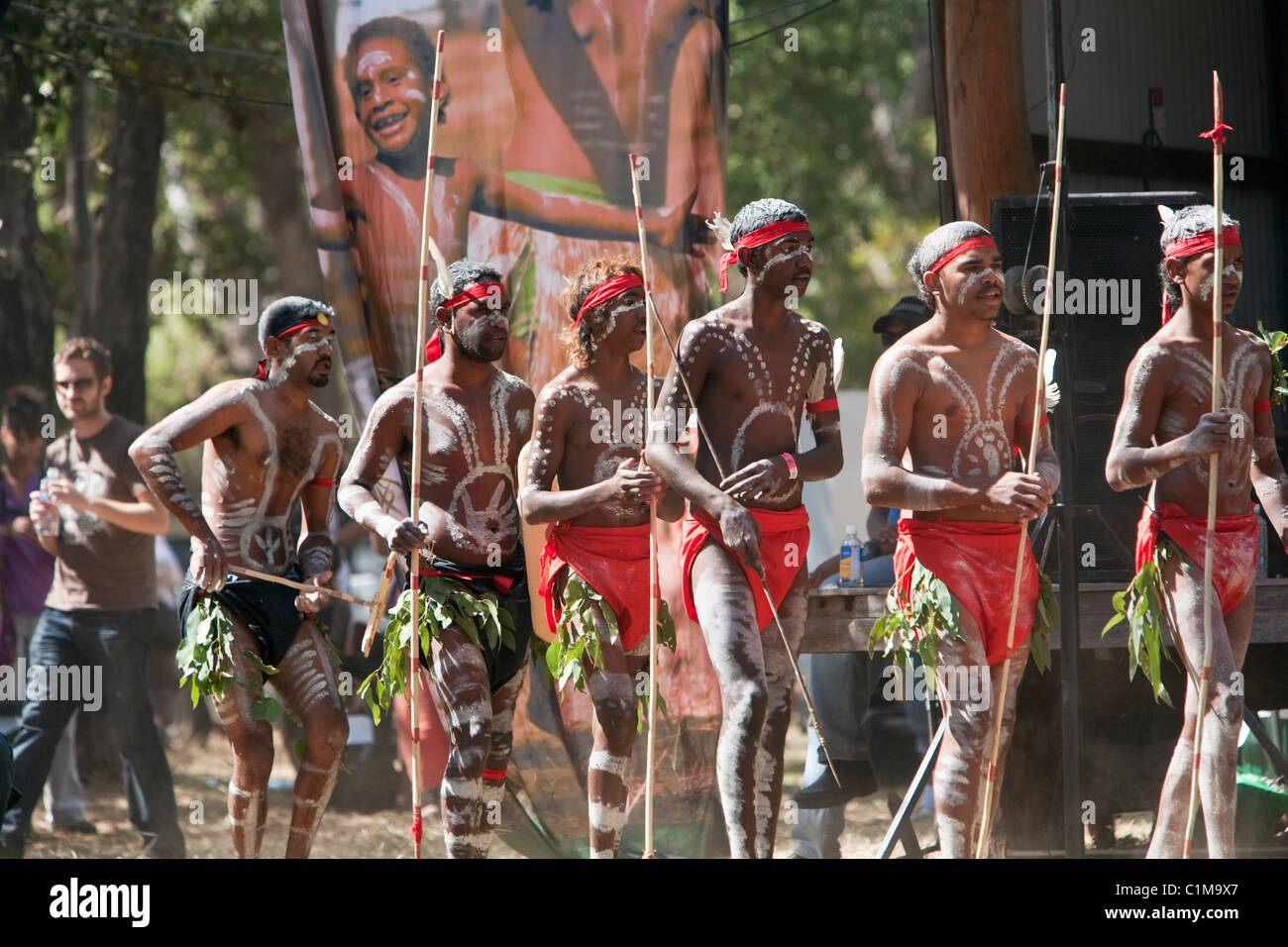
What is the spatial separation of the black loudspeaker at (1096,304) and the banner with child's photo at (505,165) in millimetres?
1387

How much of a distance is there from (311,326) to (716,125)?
223 cm

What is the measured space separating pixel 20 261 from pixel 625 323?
6.32 meters

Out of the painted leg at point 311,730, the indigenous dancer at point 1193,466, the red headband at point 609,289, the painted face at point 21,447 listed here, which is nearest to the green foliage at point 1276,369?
the indigenous dancer at point 1193,466

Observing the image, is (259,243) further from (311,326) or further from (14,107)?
(311,326)

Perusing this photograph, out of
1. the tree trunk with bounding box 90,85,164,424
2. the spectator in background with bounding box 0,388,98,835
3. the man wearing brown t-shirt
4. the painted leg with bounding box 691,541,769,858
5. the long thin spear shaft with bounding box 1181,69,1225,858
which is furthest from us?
the tree trunk with bounding box 90,85,164,424

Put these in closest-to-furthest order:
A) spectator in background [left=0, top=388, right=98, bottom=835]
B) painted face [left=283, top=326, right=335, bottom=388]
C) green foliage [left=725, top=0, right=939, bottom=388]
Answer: painted face [left=283, top=326, right=335, bottom=388]
spectator in background [left=0, top=388, right=98, bottom=835]
green foliage [left=725, top=0, right=939, bottom=388]

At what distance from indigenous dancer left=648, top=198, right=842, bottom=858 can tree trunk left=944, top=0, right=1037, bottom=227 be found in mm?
2227

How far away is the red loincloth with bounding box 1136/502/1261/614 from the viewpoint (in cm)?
503

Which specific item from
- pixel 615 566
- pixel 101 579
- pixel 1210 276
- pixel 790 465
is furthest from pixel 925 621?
pixel 101 579

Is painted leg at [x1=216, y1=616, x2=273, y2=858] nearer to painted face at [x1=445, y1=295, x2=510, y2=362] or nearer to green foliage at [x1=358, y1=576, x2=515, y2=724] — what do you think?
green foliage at [x1=358, y1=576, x2=515, y2=724]

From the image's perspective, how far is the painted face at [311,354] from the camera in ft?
17.3

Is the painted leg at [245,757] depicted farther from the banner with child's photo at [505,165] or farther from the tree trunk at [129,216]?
the tree trunk at [129,216]

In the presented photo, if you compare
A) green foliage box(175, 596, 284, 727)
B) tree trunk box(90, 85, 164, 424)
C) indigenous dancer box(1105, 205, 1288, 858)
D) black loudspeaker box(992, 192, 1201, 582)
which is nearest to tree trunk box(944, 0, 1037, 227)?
black loudspeaker box(992, 192, 1201, 582)

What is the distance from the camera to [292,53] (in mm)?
6535
